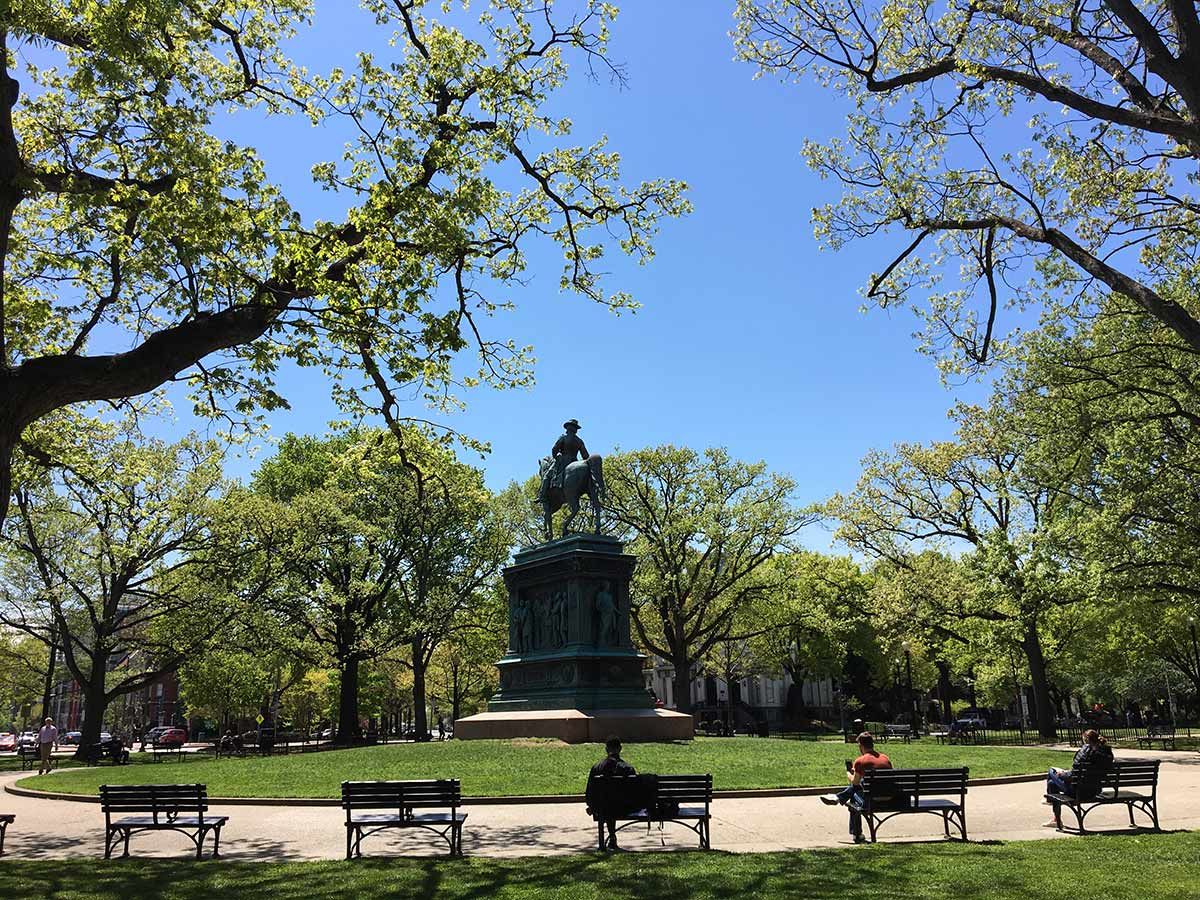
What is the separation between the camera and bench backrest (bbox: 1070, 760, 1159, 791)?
479 inches

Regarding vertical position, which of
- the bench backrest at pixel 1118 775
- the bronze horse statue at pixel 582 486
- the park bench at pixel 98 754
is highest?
the bronze horse statue at pixel 582 486

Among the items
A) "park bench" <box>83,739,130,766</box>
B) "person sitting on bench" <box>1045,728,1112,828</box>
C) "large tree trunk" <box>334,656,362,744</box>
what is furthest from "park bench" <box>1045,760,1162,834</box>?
"large tree trunk" <box>334,656,362,744</box>

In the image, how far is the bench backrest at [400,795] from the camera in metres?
10.8

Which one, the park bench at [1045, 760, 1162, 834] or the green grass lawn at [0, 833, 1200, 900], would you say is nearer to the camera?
the green grass lawn at [0, 833, 1200, 900]

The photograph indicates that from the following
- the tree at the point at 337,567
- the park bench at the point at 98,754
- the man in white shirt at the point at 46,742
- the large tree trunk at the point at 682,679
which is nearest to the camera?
the man in white shirt at the point at 46,742

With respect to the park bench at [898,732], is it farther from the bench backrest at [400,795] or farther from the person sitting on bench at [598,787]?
the bench backrest at [400,795]

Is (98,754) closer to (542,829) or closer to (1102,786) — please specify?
(542,829)

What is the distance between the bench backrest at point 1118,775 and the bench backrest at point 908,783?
179cm

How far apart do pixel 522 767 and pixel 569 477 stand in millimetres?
10054

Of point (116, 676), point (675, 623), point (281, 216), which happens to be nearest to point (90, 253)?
point (281, 216)

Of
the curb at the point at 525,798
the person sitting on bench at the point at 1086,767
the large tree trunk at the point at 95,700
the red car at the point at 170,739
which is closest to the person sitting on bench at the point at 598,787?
the curb at the point at 525,798

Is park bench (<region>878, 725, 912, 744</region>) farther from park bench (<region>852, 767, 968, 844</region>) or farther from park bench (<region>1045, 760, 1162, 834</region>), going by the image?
park bench (<region>852, 767, 968, 844</region>)

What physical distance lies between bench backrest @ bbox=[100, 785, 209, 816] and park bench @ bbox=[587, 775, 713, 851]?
497cm

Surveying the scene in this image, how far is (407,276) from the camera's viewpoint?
12734mm
